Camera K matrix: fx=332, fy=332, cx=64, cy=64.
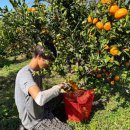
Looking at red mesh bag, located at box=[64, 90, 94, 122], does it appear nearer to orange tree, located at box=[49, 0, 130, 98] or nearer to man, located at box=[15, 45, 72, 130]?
man, located at box=[15, 45, 72, 130]

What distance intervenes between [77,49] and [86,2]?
2.63ft

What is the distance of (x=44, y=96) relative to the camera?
4137 millimetres

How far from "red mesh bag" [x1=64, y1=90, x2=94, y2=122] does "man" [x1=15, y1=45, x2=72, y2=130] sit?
0.33 meters

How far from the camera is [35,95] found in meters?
4.15

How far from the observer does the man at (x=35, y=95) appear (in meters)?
4.18

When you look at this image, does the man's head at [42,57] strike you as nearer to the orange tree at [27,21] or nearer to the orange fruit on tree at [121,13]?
the orange tree at [27,21]

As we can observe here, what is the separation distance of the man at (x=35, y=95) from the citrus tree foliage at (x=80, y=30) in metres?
0.23

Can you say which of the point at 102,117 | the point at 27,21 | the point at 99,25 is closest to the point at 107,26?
the point at 99,25

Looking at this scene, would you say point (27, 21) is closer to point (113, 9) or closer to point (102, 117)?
point (113, 9)

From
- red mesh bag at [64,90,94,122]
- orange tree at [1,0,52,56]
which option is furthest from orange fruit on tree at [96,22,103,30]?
red mesh bag at [64,90,94,122]

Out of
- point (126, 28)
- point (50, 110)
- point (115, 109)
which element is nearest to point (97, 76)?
point (115, 109)

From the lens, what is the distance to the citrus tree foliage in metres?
4.47

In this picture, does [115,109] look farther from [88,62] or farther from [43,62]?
[43,62]

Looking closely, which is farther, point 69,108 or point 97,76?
point 97,76
